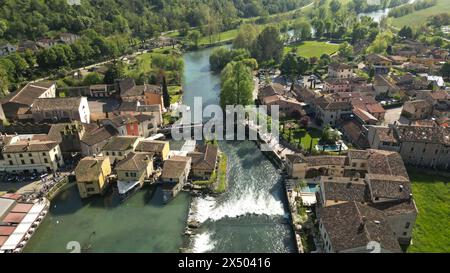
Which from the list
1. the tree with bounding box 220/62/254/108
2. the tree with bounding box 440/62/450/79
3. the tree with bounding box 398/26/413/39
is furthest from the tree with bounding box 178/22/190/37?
the tree with bounding box 440/62/450/79

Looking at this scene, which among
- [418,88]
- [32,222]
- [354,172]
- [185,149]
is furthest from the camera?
[418,88]

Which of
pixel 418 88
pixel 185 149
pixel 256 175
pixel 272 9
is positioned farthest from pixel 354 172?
pixel 272 9

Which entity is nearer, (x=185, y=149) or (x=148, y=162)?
(x=148, y=162)

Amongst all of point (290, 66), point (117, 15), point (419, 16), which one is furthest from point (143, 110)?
point (419, 16)

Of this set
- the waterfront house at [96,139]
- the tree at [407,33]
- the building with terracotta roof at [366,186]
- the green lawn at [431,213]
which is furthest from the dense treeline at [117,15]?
the green lawn at [431,213]

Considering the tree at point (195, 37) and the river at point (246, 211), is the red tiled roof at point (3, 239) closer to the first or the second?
the river at point (246, 211)

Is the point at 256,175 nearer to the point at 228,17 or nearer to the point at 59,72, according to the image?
the point at 59,72
